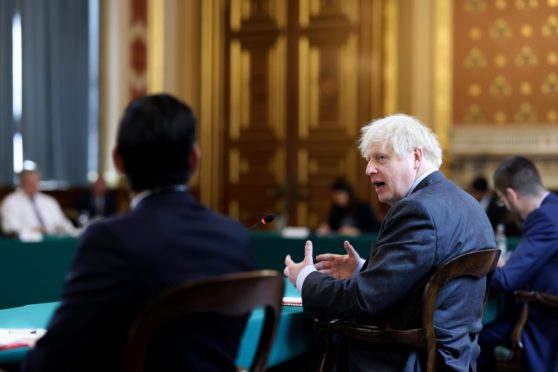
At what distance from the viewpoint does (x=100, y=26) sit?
30.4ft

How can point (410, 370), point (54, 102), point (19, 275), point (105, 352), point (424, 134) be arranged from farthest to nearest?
point (54, 102) < point (19, 275) < point (424, 134) < point (410, 370) < point (105, 352)

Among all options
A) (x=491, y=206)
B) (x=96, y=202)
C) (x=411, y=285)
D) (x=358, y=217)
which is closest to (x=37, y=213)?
(x=96, y=202)

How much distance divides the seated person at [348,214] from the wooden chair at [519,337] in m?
3.19

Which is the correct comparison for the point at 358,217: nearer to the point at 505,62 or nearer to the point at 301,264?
the point at 505,62

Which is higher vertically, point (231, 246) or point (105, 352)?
point (231, 246)

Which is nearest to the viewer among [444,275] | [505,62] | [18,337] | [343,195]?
[18,337]

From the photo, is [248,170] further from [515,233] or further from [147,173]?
[147,173]

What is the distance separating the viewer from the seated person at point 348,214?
6.59 metres

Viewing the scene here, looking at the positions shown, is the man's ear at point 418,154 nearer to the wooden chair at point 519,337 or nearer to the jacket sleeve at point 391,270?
the jacket sleeve at point 391,270

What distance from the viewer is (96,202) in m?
8.38

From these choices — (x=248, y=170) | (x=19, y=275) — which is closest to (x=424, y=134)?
(x=19, y=275)

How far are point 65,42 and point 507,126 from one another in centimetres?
482

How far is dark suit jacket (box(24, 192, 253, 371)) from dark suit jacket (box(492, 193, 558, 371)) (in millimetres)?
1888

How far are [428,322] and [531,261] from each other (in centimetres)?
113
